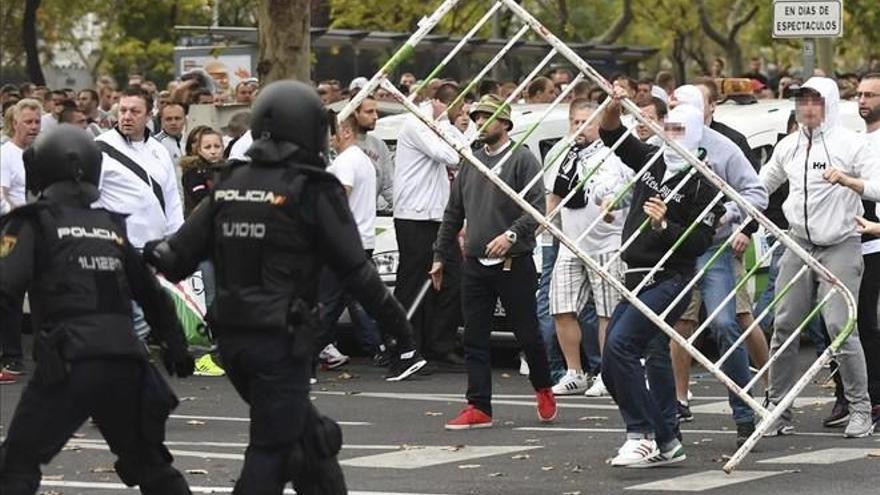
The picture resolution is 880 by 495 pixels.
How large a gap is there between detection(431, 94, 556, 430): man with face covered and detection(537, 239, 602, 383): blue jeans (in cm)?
216

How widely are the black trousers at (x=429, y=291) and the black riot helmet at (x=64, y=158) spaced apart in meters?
8.03

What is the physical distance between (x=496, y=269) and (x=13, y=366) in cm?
466

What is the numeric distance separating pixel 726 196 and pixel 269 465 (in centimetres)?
390

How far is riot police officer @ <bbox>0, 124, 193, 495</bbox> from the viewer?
828 cm

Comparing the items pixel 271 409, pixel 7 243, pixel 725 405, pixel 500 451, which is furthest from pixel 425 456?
pixel 7 243

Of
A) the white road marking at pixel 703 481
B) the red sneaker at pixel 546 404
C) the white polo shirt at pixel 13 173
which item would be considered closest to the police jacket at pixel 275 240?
the white road marking at pixel 703 481

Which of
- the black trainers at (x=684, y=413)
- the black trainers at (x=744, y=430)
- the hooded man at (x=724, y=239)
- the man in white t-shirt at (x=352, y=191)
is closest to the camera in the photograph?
the hooded man at (x=724, y=239)

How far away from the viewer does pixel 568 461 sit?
11.6 metres

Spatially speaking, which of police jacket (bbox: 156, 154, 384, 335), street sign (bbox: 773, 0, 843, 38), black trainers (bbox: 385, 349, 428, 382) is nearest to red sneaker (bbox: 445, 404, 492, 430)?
black trainers (bbox: 385, 349, 428, 382)

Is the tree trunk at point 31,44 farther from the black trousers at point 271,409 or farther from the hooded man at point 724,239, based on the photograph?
the black trousers at point 271,409

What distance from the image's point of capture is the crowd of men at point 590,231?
11352 mm

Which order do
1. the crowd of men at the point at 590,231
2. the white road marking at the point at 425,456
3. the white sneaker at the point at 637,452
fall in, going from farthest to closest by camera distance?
1. the white road marking at the point at 425,456
2. the crowd of men at the point at 590,231
3. the white sneaker at the point at 637,452

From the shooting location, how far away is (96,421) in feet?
27.9

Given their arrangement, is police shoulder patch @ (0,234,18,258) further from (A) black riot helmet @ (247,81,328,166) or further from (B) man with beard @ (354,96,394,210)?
(B) man with beard @ (354,96,394,210)
